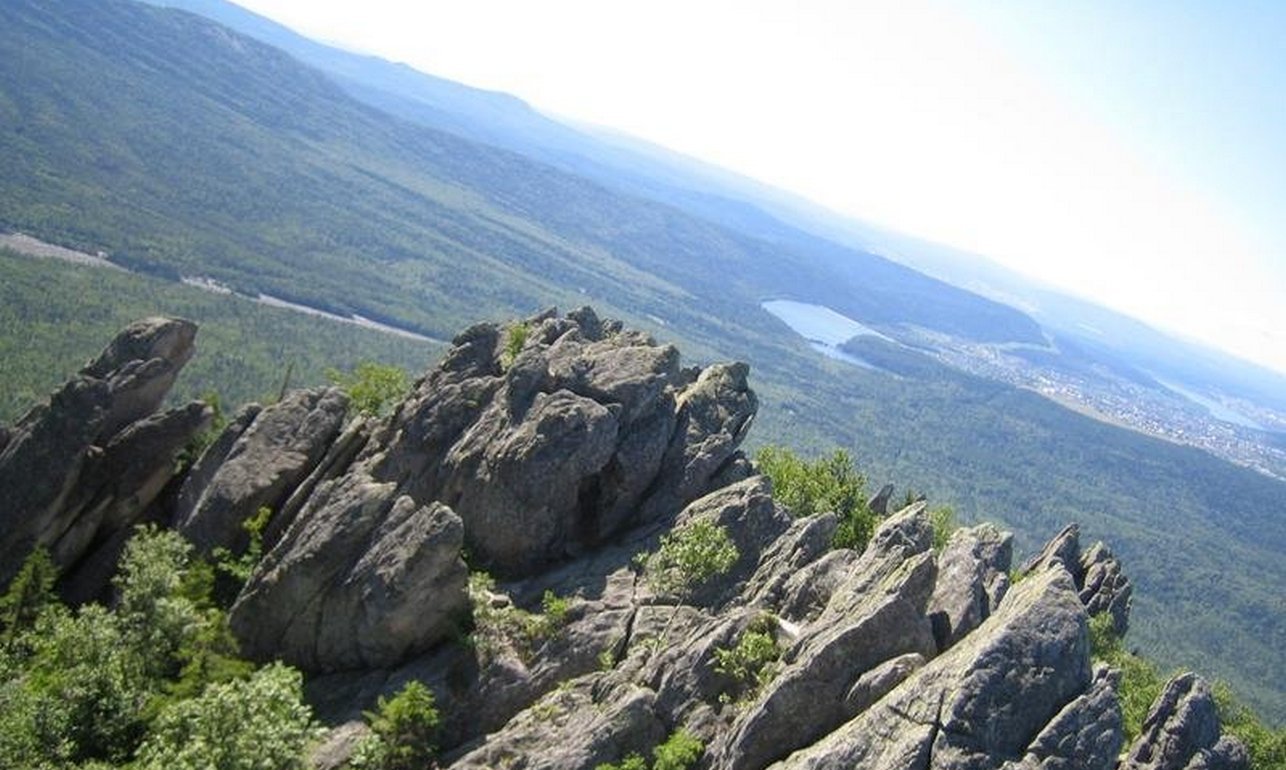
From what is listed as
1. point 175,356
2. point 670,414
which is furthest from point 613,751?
point 175,356

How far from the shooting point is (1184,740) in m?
39.5

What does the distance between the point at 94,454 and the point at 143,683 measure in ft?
66.7

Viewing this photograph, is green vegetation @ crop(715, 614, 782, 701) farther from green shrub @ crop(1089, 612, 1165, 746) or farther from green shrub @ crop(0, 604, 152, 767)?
green shrub @ crop(1089, 612, 1165, 746)

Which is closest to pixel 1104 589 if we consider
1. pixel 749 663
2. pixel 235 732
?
pixel 749 663

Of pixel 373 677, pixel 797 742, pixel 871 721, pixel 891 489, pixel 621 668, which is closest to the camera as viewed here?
pixel 871 721

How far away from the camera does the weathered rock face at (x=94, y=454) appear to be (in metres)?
55.8

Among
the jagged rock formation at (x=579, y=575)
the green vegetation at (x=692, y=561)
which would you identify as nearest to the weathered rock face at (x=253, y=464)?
the jagged rock formation at (x=579, y=575)

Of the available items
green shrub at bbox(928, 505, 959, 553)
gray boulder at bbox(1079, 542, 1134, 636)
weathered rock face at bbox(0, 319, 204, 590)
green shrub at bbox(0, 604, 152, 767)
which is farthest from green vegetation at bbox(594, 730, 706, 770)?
gray boulder at bbox(1079, 542, 1134, 636)

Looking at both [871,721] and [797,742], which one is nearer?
[871,721]

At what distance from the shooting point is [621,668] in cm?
4278

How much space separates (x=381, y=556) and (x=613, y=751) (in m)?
15.8

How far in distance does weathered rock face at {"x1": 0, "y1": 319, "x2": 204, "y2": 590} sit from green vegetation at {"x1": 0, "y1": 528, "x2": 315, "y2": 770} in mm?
4270

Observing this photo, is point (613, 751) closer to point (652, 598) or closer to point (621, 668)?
point (621, 668)

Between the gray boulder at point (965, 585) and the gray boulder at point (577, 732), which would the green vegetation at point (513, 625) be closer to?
the gray boulder at point (577, 732)
